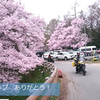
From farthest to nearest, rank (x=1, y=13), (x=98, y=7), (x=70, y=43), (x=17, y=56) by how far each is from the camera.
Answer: (x=70, y=43) → (x=98, y=7) → (x=1, y=13) → (x=17, y=56)

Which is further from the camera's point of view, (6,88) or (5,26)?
(5,26)

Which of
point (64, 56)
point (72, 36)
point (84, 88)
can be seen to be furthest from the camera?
point (72, 36)

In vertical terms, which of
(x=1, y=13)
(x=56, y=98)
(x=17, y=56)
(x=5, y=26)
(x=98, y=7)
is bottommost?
(x=56, y=98)

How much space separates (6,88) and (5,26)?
3481 mm

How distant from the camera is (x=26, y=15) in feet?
45.5

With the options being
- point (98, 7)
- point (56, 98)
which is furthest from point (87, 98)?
point (98, 7)

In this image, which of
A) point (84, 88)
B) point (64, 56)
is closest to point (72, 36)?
point (64, 56)

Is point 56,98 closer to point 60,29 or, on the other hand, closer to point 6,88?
point 6,88

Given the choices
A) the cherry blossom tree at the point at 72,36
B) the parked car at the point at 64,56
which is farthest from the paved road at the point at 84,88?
the cherry blossom tree at the point at 72,36

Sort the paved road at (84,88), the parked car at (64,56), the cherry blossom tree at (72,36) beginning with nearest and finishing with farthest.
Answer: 1. the paved road at (84,88)
2. the parked car at (64,56)
3. the cherry blossom tree at (72,36)

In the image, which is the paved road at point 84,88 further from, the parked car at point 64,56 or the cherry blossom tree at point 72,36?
the cherry blossom tree at point 72,36

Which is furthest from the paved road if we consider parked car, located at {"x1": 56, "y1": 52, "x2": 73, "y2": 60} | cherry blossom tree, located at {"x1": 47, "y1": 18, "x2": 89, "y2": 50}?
cherry blossom tree, located at {"x1": 47, "y1": 18, "x2": 89, "y2": 50}

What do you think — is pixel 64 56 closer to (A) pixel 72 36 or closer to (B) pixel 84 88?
(A) pixel 72 36

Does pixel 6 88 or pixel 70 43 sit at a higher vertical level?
pixel 70 43
